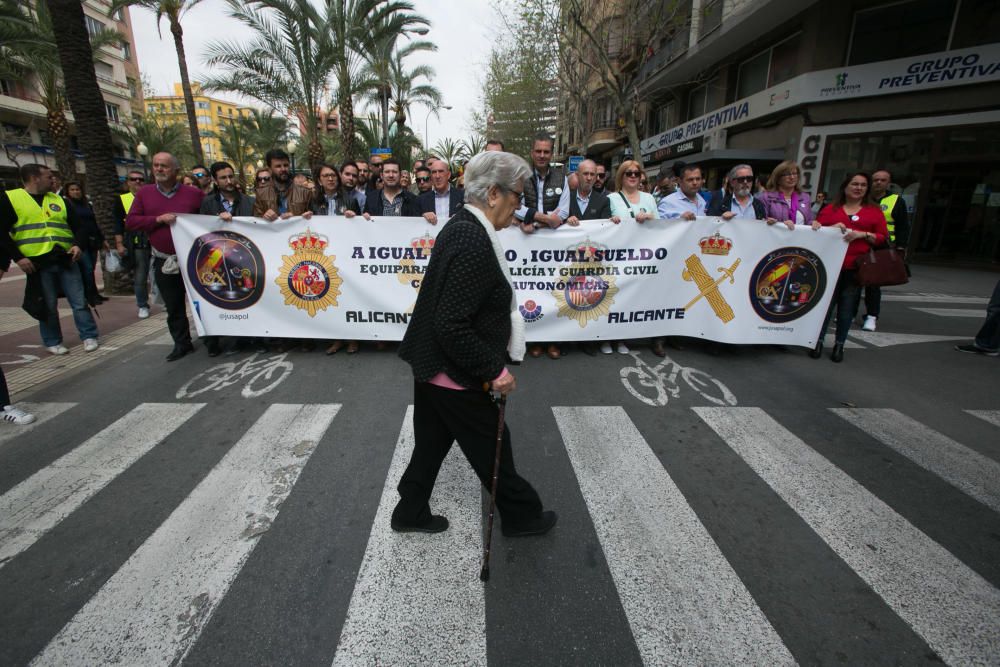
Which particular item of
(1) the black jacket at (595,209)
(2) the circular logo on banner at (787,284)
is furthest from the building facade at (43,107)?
(2) the circular logo on banner at (787,284)

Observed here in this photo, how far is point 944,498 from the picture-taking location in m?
3.06

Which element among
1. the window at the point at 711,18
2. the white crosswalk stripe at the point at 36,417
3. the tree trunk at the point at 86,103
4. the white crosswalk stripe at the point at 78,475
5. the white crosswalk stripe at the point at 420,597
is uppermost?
the window at the point at 711,18

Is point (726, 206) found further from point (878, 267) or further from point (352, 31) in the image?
point (352, 31)

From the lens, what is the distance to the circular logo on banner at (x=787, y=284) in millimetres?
5496

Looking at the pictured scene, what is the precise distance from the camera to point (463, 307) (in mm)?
2064

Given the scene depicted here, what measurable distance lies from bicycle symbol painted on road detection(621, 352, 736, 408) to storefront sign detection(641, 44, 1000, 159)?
14.2 m

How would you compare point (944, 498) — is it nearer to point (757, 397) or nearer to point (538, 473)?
point (757, 397)

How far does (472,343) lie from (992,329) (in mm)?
7295

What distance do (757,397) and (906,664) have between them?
287 cm

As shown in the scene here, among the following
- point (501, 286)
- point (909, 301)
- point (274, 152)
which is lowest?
point (909, 301)

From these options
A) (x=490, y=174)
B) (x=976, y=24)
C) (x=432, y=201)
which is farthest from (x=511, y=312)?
(x=976, y=24)

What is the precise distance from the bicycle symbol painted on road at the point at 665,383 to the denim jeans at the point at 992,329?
13.0 feet

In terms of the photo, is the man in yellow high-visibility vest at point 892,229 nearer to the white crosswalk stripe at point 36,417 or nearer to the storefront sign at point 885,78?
the storefront sign at point 885,78

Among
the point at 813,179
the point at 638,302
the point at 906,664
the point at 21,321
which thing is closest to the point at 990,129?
the point at 813,179
